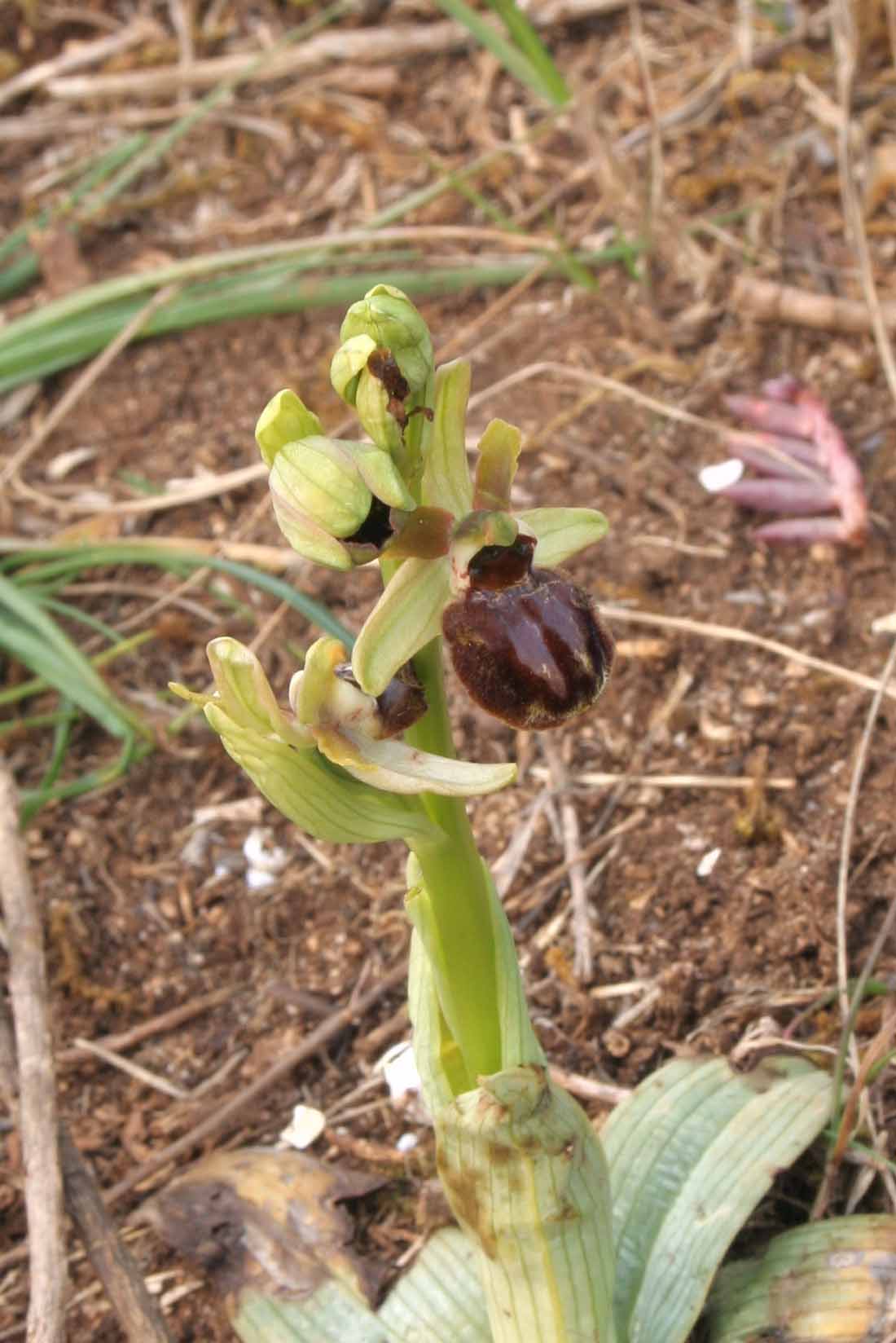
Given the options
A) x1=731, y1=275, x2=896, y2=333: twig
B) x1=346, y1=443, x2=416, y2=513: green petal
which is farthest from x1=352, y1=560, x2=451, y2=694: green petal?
x1=731, y1=275, x2=896, y2=333: twig

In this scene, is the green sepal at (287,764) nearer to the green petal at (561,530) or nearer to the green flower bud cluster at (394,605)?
the green flower bud cluster at (394,605)

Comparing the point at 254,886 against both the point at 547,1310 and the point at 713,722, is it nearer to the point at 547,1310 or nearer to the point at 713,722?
the point at 713,722

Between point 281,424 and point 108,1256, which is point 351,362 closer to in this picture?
point 281,424

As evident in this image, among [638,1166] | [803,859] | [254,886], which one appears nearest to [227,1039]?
[254,886]

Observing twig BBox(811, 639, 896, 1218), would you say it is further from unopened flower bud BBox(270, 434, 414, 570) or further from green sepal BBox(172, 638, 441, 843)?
unopened flower bud BBox(270, 434, 414, 570)

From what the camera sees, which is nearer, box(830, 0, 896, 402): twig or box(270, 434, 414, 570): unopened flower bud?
box(270, 434, 414, 570): unopened flower bud

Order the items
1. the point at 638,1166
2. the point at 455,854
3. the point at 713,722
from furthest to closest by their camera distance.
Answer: the point at 713,722, the point at 638,1166, the point at 455,854
